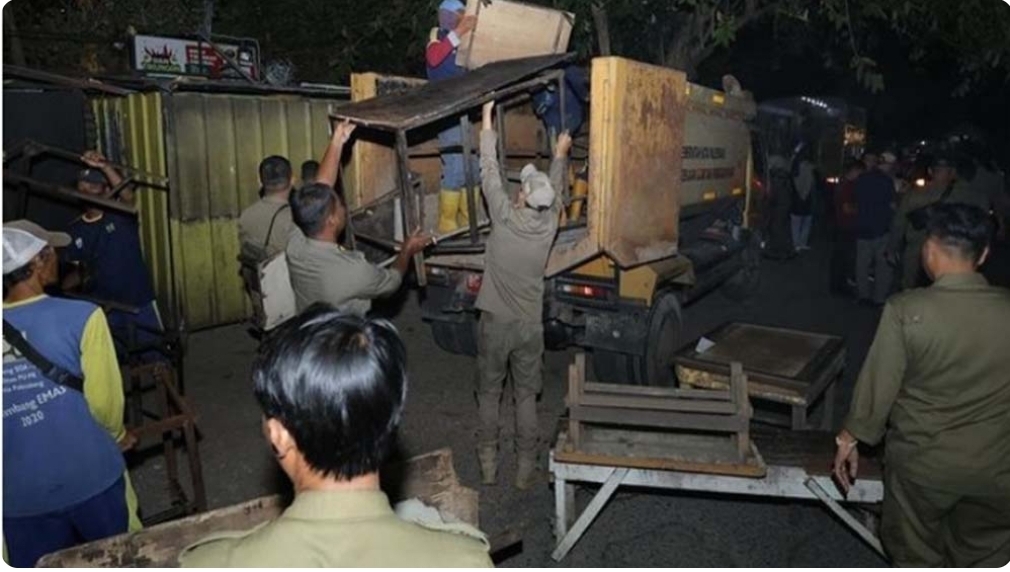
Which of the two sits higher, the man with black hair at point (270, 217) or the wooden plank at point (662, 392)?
the man with black hair at point (270, 217)

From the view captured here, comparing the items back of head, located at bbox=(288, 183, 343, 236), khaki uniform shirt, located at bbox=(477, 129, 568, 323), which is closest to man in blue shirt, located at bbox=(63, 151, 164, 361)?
back of head, located at bbox=(288, 183, 343, 236)

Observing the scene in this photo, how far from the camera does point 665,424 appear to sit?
13.2 ft

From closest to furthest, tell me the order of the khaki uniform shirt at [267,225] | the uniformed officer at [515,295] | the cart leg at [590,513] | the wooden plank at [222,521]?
1. the wooden plank at [222,521]
2. the cart leg at [590,513]
3. the uniformed officer at [515,295]
4. the khaki uniform shirt at [267,225]

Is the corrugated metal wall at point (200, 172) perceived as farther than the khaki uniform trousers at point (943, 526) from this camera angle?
Yes

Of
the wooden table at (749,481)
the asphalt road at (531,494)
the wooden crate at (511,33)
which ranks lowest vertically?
the asphalt road at (531,494)

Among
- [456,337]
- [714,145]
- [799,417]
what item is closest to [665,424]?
[799,417]

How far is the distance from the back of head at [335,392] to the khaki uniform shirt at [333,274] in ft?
7.75

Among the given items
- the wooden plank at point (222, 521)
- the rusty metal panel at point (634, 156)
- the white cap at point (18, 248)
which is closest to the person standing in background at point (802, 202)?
the rusty metal panel at point (634, 156)

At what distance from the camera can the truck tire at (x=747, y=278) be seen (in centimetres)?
989

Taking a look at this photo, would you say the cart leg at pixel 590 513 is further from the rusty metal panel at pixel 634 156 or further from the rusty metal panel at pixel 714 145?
the rusty metal panel at pixel 714 145

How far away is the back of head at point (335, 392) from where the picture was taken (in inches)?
60.2

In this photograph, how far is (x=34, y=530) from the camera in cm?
278

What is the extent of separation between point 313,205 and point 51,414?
5.18 ft

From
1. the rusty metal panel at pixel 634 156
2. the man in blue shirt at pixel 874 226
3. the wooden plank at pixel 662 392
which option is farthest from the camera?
the man in blue shirt at pixel 874 226
